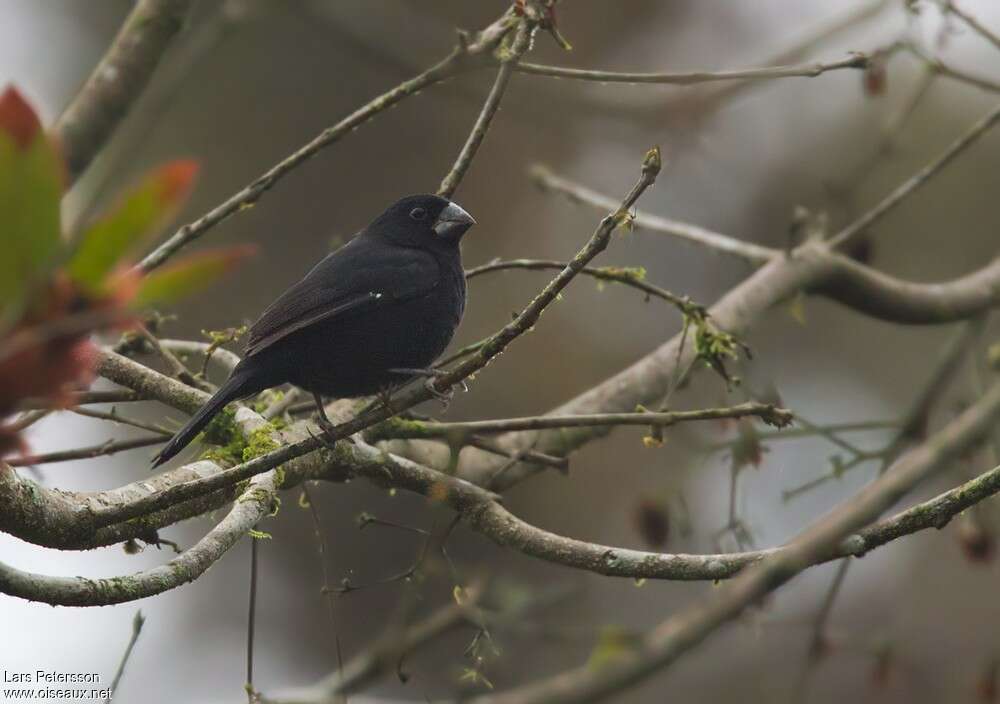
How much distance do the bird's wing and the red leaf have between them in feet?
9.01

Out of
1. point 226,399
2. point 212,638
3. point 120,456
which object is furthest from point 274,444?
point 212,638

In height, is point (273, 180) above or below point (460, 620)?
above

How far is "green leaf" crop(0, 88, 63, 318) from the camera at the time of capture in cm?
90

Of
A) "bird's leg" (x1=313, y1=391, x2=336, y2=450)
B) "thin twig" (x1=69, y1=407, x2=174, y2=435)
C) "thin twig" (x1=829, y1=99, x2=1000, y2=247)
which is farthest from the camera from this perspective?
"thin twig" (x1=829, y1=99, x2=1000, y2=247)

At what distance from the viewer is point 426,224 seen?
4.52 m

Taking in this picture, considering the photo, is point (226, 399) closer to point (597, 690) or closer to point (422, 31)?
point (422, 31)

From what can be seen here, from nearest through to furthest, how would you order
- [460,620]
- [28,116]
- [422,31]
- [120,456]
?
[28,116]
[460,620]
[422,31]
[120,456]

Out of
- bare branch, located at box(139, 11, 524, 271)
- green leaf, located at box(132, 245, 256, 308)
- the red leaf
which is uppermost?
bare branch, located at box(139, 11, 524, 271)

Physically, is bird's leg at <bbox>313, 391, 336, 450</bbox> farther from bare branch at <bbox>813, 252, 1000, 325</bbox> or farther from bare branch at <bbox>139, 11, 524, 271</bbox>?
bare branch at <bbox>813, 252, 1000, 325</bbox>

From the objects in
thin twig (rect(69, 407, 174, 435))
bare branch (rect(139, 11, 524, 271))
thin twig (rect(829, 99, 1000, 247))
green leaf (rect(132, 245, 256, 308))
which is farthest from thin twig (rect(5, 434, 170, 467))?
thin twig (rect(829, 99, 1000, 247))

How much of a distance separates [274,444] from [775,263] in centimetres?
216

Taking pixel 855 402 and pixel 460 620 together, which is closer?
pixel 460 620

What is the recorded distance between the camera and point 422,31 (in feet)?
15.1

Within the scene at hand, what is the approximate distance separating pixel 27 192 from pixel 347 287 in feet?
10.4
